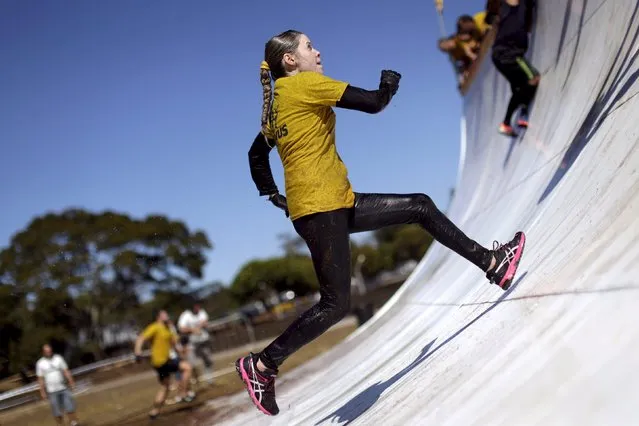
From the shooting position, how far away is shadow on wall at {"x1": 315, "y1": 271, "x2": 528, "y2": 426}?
3355mm

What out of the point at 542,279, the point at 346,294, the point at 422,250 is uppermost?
the point at 422,250

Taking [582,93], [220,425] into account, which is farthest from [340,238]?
[582,93]

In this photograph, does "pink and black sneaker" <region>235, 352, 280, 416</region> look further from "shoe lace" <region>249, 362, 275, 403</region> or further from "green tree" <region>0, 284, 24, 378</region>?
"green tree" <region>0, 284, 24, 378</region>

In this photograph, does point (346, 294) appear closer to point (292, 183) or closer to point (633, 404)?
point (292, 183)

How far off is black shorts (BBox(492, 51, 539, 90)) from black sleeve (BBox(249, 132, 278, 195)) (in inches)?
170

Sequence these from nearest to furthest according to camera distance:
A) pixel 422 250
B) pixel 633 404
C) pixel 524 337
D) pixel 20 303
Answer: pixel 633 404 < pixel 524 337 < pixel 20 303 < pixel 422 250

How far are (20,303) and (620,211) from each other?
30.2ft

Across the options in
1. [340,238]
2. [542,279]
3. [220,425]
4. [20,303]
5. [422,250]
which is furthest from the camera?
[422,250]

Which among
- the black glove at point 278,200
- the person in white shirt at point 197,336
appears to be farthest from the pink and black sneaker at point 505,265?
the person in white shirt at point 197,336

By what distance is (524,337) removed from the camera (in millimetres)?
2406

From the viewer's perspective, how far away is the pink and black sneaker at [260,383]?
3.44 meters

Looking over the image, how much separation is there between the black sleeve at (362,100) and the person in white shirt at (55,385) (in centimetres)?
762

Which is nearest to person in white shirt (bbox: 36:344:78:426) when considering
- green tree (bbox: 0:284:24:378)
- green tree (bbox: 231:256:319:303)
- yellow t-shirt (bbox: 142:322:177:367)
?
green tree (bbox: 0:284:24:378)

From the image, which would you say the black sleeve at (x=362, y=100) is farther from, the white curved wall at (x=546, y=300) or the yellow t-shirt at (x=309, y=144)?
the white curved wall at (x=546, y=300)
